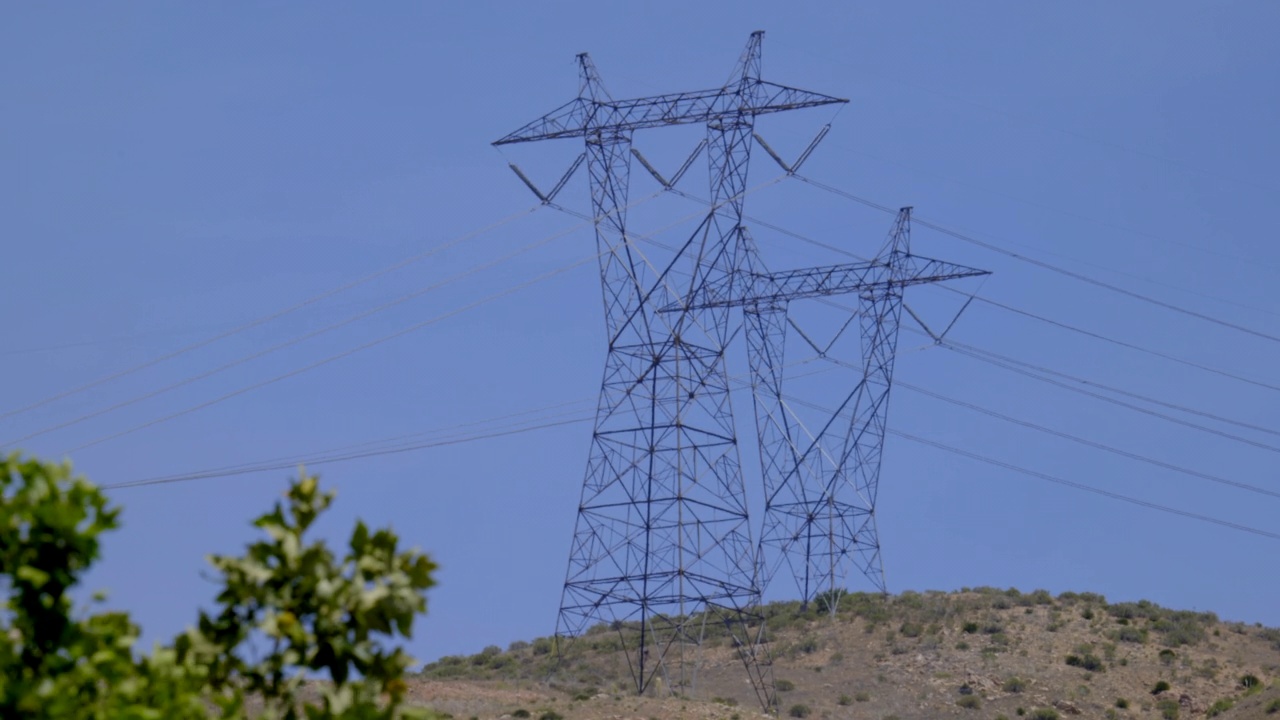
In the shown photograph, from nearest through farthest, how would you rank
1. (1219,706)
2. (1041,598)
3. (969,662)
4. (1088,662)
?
(1219,706) → (1088,662) → (969,662) → (1041,598)

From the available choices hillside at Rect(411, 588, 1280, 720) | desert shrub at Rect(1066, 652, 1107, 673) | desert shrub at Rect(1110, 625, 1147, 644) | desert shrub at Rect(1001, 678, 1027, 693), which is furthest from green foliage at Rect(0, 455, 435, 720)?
desert shrub at Rect(1110, 625, 1147, 644)

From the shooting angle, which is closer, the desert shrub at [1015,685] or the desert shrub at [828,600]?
the desert shrub at [1015,685]

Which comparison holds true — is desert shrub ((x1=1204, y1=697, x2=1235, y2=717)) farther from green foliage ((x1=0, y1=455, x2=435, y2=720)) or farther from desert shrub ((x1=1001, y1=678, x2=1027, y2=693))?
green foliage ((x1=0, y1=455, x2=435, y2=720))

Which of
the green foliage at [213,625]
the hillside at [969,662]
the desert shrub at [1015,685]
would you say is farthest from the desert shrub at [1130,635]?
the green foliage at [213,625]

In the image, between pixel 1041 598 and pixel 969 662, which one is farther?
pixel 1041 598

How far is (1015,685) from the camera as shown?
58.7 m

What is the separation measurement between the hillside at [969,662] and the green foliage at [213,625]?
36.7 metres

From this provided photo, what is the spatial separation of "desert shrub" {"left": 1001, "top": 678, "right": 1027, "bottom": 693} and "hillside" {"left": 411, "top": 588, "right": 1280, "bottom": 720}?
74 mm

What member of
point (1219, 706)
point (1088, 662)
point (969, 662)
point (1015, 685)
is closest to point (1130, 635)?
point (1088, 662)

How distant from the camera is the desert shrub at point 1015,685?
192ft

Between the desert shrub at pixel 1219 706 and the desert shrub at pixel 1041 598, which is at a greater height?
the desert shrub at pixel 1041 598

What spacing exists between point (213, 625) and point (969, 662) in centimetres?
5408

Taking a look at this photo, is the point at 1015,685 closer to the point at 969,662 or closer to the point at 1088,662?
the point at 969,662

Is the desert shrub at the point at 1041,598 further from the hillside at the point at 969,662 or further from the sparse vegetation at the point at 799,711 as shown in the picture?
the sparse vegetation at the point at 799,711
